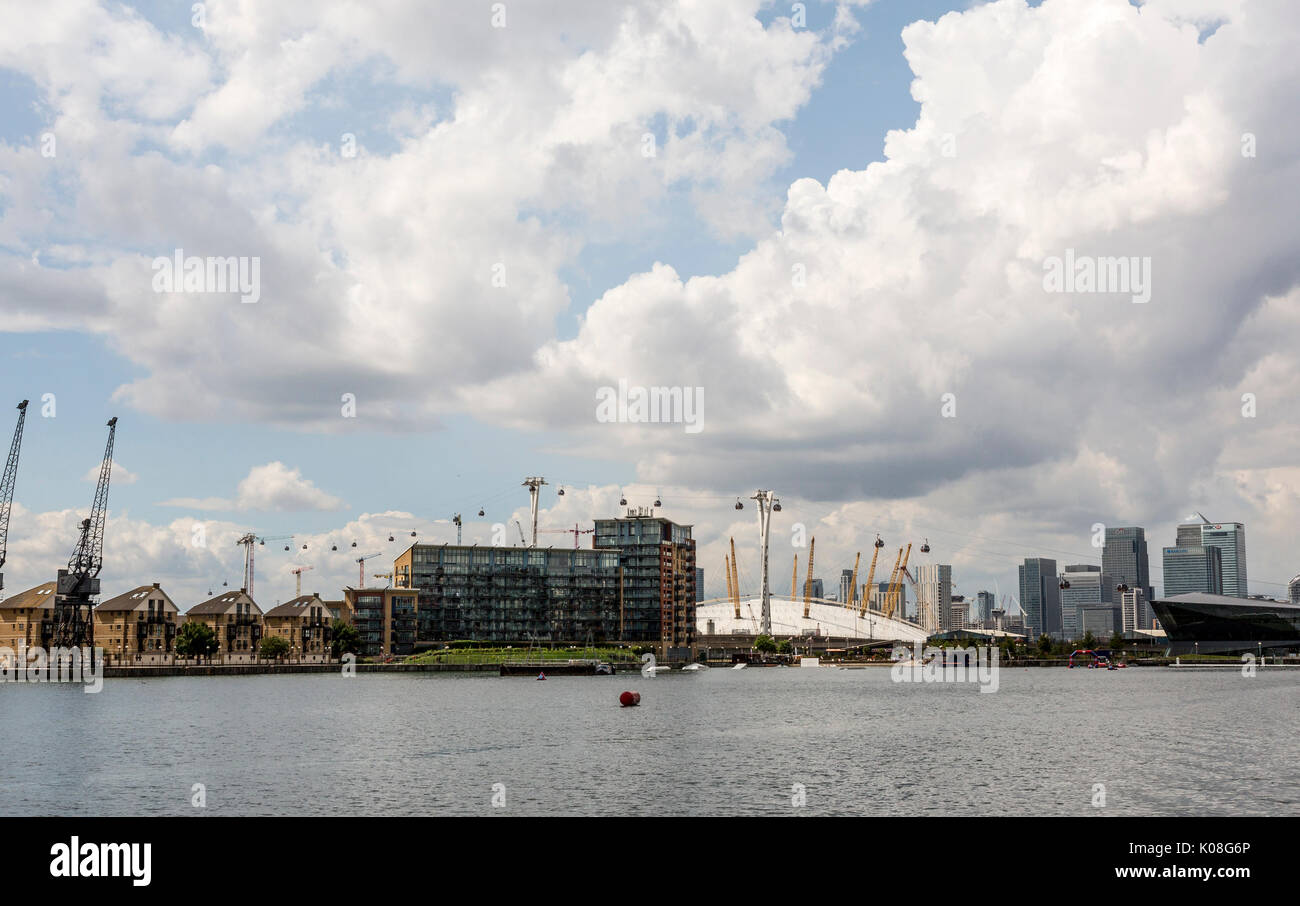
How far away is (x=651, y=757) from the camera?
269ft

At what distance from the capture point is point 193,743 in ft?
306

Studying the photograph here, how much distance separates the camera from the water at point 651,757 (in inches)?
2372

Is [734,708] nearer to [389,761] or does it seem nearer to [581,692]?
[581,692]

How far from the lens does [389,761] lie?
3132 inches

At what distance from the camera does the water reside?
60250 millimetres

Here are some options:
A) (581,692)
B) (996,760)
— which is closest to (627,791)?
(996,760)

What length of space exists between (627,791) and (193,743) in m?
48.5
